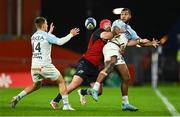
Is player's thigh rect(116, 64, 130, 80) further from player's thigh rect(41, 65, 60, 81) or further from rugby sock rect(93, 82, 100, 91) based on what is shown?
player's thigh rect(41, 65, 60, 81)

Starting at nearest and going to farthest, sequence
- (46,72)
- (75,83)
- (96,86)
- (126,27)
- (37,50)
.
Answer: (37,50)
(46,72)
(96,86)
(126,27)
(75,83)

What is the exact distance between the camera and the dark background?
3603cm

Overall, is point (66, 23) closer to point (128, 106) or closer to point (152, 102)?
point (152, 102)

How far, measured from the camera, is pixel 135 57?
107 ft

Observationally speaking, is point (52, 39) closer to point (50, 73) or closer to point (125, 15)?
point (50, 73)

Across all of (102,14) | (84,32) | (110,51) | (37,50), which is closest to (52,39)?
(37,50)

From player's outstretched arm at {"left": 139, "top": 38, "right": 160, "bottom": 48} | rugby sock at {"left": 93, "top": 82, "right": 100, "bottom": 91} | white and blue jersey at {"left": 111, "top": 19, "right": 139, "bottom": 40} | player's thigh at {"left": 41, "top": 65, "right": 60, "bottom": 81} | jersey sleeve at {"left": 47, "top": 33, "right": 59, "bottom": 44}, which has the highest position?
white and blue jersey at {"left": 111, "top": 19, "right": 139, "bottom": 40}

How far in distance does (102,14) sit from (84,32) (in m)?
1.34

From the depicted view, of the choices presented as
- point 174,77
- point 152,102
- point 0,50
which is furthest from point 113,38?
point 174,77

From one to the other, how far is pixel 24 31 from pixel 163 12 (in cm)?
816

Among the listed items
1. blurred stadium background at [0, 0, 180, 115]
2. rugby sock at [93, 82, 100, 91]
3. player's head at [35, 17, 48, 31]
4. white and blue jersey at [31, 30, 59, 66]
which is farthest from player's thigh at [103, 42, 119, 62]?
blurred stadium background at [0, 0, 180, 115]

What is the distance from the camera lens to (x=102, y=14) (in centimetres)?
3622

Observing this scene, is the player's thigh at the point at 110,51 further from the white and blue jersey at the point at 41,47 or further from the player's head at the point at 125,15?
the white and blue jersey at the point at 41,47

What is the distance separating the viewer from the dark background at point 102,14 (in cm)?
3603
